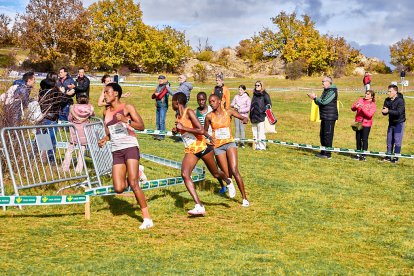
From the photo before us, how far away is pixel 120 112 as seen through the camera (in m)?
7.27

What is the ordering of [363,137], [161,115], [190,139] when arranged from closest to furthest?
[190,139] < [363,137] < [161,115]

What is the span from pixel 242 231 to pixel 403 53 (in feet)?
268

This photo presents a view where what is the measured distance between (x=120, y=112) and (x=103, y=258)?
2111 millimetres

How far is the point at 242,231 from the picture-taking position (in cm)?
724

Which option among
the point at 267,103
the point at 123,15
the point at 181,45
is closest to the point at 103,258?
the point at 267,103

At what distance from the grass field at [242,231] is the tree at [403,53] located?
74.7 m

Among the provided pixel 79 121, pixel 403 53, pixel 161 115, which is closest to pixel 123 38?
pixel 403 53

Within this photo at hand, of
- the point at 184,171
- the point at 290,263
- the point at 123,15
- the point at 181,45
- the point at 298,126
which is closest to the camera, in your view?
the point at 290,263

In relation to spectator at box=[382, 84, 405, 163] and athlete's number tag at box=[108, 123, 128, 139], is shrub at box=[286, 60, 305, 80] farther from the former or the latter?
athlete's number tag at box=[108, 123, 128, 139]

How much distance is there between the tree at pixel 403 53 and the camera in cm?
8106

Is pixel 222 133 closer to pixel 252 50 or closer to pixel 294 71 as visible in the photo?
pixel 294 71

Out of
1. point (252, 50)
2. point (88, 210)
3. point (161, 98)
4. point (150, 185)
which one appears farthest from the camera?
point (252, 50)

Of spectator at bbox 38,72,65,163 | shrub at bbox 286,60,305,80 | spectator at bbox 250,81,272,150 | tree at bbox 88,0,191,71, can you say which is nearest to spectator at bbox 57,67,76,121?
spectator at bbox 38,72,65,163

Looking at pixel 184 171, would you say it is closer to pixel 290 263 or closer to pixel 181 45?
pixel 290 263
